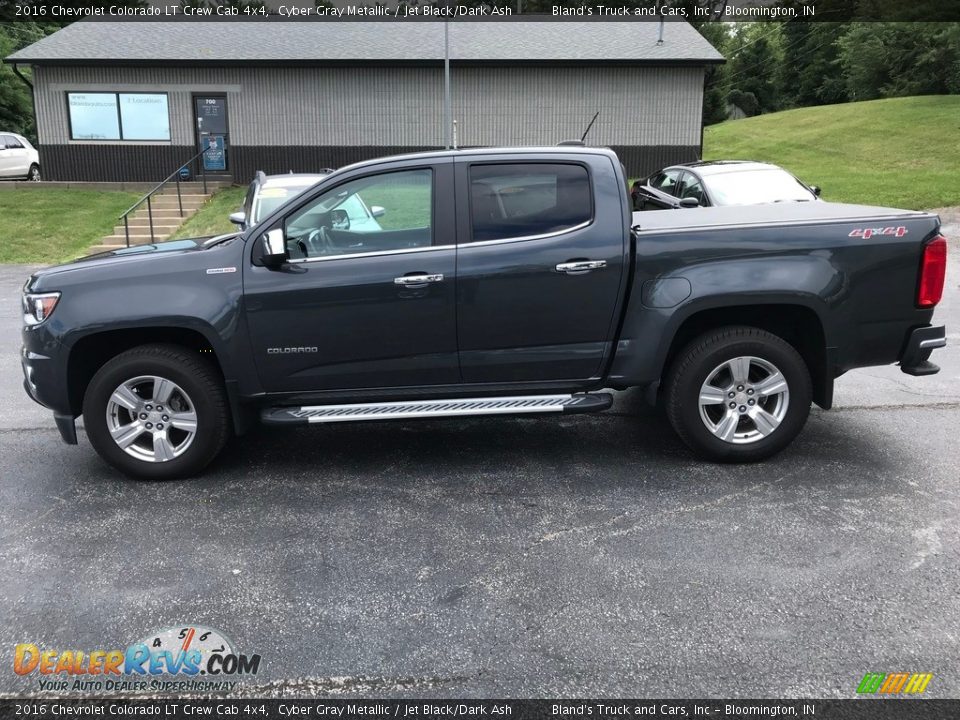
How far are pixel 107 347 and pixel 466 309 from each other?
221 centimetres

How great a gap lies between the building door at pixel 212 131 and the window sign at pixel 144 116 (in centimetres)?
91

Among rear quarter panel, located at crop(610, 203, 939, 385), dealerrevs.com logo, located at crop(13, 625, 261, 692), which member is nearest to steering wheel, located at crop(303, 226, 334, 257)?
rear quarter panel, located at crop(610, 203, 939, 385)

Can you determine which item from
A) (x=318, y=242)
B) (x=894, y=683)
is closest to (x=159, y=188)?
(x=318, y=242)

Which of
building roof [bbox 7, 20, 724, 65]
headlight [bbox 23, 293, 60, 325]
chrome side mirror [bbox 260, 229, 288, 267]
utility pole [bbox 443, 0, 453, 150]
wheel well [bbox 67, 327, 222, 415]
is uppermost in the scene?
building roof [bbox 7, 20, 724, 65]

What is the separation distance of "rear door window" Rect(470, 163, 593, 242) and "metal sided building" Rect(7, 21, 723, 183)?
1931 centimetres

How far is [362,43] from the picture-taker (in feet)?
79.9

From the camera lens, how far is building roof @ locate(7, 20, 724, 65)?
906 inches

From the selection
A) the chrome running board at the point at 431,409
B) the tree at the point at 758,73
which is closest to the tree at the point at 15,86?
the tree at the point at 758,73

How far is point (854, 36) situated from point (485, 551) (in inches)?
2054

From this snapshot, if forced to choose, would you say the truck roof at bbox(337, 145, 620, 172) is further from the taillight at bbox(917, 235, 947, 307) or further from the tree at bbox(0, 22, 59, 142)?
the tree at bbox(0, 22, 59, 142)

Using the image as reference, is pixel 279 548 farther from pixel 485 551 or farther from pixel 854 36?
pixel 854 36

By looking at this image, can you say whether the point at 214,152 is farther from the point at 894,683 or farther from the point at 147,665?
the point at 894,683

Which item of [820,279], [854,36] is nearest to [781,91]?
[854,36]

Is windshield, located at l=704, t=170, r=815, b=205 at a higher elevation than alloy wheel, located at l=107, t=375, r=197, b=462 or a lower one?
higher
